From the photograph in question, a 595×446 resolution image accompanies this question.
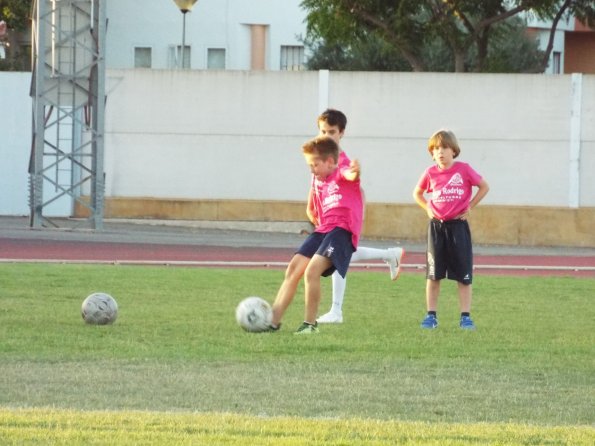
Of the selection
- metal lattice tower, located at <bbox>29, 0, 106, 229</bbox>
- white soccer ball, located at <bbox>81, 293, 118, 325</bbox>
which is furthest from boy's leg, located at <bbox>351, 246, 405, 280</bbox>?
metal lattice tower, located at <bbox>29, 0, 106, 229</bbox>

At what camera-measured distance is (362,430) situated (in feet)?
23.4

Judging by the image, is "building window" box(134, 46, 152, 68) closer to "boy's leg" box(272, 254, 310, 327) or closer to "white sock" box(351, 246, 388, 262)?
"white sock" box(351, 246, 388, 262)

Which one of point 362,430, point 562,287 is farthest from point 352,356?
point 562,287

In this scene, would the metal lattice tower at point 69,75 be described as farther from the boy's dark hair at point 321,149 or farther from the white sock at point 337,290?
the boy's dark hair at point 321,149

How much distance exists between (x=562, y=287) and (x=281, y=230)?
12197 mm

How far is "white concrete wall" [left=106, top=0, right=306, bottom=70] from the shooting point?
171 ft

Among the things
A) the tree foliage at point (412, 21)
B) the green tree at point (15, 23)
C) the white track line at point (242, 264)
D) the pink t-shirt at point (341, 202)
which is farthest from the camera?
the green tree at point (15, 23)

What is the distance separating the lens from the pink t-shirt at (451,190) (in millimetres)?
12469

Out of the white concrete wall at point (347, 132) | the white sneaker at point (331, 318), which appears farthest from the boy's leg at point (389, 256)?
the white concrete wall at point (347, 132)

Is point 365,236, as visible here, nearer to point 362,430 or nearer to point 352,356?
point 352,356

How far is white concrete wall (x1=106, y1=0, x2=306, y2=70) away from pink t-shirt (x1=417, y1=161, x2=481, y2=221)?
40.0 m

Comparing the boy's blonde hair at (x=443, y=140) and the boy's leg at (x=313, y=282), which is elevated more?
the boy's blonde hair at (x=443, y=140)

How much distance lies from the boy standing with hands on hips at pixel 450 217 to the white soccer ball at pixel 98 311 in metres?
2.60

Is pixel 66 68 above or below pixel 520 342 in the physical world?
above
